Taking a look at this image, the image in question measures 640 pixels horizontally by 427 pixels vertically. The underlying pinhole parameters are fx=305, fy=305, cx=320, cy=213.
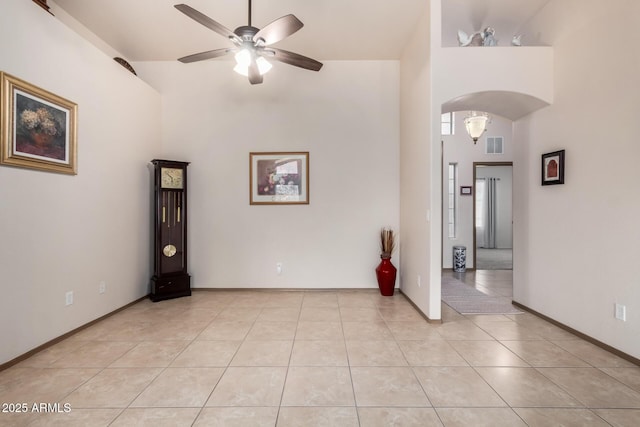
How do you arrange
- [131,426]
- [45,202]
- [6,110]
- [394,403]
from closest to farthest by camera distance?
[131,426] < [394,403] < [6,110] < [45,202]

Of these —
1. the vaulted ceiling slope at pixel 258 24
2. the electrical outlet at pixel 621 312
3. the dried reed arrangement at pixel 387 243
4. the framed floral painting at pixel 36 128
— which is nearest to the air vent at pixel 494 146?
the vaulted ceiling slope at pixel 258 24

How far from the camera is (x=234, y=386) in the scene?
2.12 meters

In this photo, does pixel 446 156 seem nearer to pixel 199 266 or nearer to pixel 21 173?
pixel 199 266

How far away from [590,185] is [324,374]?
9.71ft

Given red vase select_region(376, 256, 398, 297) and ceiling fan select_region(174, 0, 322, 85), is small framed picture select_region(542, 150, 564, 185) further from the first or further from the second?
ceiling fan select_region(174, 0, 322, 85)

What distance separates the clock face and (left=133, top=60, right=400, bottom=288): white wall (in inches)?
13.7

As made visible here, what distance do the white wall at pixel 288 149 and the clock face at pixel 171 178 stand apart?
0.35 m

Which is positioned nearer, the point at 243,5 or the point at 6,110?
the point at 6,110

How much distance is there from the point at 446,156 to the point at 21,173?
255 inches

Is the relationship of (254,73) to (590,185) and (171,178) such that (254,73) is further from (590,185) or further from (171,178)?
(590,185)

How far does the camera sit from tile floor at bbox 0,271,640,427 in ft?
5.95

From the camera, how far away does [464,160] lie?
21.0ft

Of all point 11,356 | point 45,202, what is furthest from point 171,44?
point 11,356

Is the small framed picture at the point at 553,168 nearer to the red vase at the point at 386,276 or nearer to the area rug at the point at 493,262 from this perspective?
the red vase at the point at 386,276
